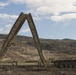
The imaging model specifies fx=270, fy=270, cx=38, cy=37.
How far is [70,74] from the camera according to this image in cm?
3055

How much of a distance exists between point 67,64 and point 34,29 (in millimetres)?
9034

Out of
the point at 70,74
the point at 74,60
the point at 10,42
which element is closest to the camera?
the point at 70,74

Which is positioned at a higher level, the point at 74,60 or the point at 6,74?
the point at 6,74

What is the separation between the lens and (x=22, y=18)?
38125mm

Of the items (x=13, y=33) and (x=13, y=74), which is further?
(x=13, y=33)

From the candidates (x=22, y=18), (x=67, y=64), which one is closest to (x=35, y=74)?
(x=22, y=18)

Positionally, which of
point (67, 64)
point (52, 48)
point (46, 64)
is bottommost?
point (52, 48)


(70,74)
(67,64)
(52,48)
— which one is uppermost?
(70,74)

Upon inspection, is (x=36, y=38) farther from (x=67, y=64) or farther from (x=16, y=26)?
(x=67, y=64)

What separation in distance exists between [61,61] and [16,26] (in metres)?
10.00

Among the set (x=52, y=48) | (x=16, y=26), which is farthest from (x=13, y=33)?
(x=52, y=48)

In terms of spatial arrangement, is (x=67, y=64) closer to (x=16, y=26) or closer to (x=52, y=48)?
(x=16, y=26)

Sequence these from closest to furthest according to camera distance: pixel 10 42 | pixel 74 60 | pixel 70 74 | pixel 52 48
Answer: pixel 70 74
pixel 10 42
pixel 74 60
pixel 52 48

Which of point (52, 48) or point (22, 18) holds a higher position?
point (22, 18)
